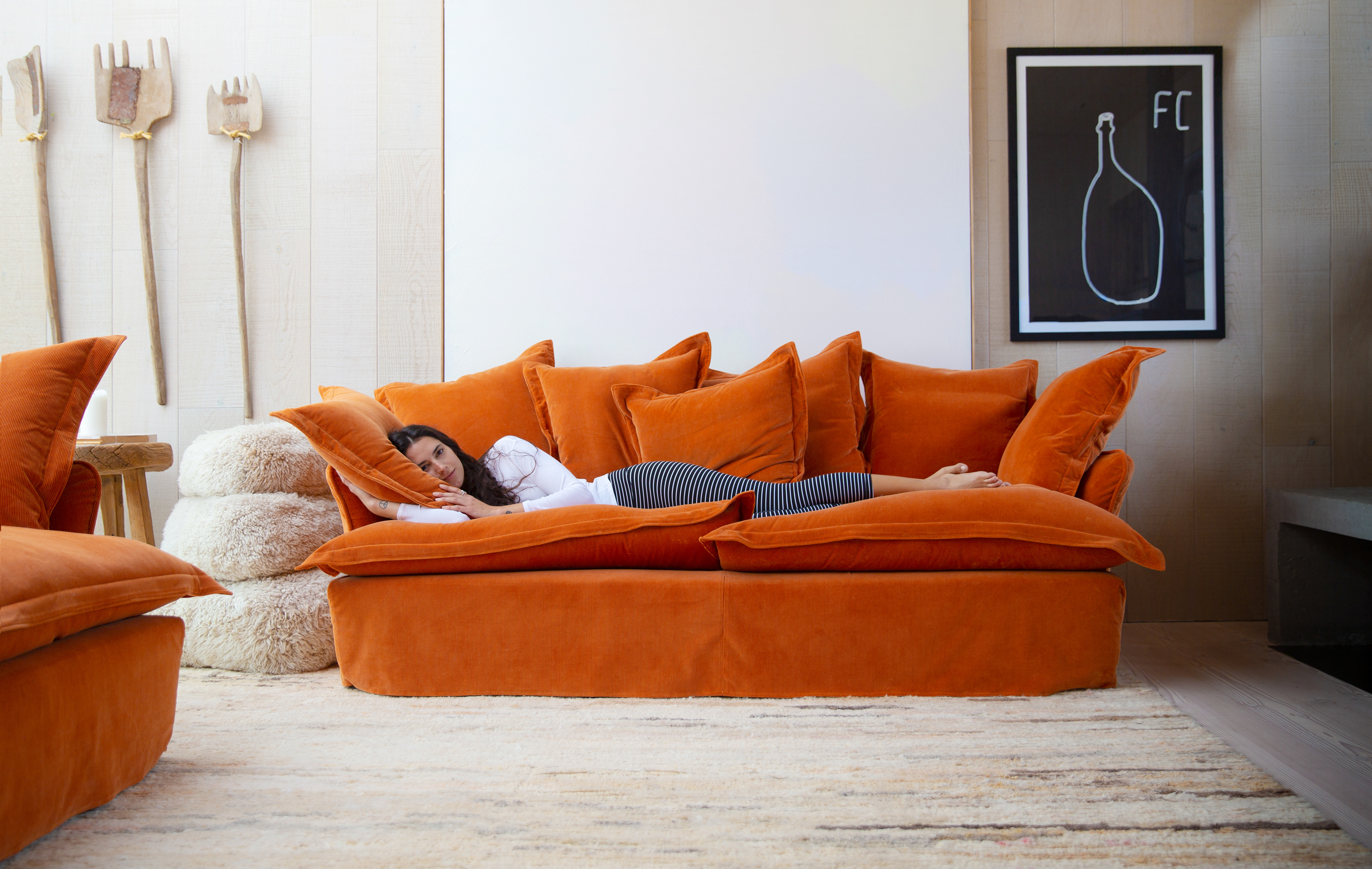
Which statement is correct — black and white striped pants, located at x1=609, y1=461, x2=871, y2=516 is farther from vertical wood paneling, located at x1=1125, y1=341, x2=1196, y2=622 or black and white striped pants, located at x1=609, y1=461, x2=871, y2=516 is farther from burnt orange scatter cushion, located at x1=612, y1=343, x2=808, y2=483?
vertical wood paneling, located at x1=1125, y1=341, x2=1196, y2=622

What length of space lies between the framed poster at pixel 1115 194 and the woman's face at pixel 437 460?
80.7 inches

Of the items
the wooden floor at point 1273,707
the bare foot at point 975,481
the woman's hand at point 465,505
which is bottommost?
the wooden floor at point 1273,707

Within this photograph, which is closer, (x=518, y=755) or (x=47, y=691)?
(x=47, y=691)

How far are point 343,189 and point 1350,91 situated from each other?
3743 millimetres

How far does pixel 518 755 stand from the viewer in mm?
1576

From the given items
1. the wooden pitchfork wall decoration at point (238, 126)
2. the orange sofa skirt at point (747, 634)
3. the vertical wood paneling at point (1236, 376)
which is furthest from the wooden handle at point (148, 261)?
the vertical wood paneling at point (1236, 376)

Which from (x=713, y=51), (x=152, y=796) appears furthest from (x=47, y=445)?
(x=713, y=51)

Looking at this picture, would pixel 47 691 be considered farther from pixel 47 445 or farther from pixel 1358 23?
pixel 1358 23

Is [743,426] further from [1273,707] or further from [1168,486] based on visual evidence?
[1168,486]

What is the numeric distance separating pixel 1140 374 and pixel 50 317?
413 centimetres

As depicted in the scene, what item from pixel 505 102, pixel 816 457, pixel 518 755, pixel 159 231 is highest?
pixel 505 102

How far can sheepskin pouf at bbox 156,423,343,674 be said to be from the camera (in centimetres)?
222

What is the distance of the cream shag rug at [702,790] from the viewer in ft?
3.93

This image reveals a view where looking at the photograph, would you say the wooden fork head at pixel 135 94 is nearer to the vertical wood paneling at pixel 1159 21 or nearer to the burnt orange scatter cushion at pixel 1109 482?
the burnt orange scatter cushion at pixel 1109 482
